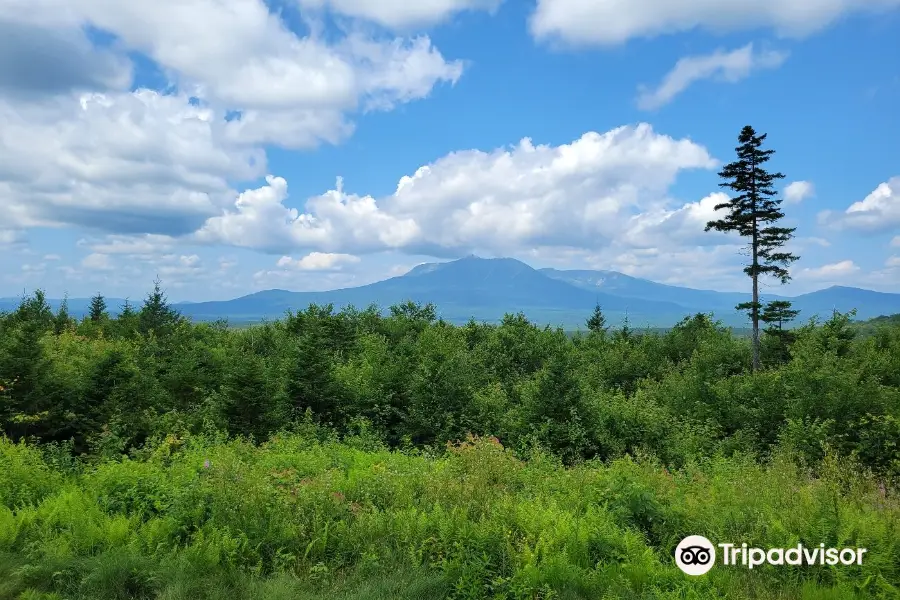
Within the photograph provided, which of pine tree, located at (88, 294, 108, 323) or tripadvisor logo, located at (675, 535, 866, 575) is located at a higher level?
pine tree, located at (88, 294, 108, 323)

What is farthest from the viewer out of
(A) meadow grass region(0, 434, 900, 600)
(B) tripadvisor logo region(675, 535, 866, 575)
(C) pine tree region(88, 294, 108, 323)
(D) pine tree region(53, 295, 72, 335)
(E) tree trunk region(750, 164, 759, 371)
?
(C) pine tree region(88, 294, 108, 323)

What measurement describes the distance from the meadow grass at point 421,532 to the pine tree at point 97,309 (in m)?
39.3

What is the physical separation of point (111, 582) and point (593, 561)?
5822 millimetres

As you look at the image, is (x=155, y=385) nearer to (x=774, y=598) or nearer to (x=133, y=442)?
(x=133, y=442)

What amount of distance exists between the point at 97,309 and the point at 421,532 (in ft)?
157

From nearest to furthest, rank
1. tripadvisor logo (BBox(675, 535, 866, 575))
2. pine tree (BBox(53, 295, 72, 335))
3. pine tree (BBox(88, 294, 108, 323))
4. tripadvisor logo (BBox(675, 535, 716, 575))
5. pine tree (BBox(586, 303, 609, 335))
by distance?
tripadvisor logo (BBox(675, 535, 866, 575)) → tripadvisor logo (BBox(675, 535, 716, 575)) → pine tree (BBox(53, 295, 72, 335)) → pine tree (BBox(88, 294, 108, 323)) → pine tree (BBox(586, 303, 609, 335))

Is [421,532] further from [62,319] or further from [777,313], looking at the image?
[62,319]

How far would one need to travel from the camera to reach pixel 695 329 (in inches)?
1507

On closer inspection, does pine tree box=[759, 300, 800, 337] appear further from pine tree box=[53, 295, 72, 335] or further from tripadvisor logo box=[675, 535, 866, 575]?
pine tree box=[53, 295, 72, 335]

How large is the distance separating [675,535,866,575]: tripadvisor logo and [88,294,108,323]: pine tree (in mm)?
45555

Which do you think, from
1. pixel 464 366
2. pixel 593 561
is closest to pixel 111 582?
pixel 593 561

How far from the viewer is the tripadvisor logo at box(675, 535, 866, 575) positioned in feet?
19.8

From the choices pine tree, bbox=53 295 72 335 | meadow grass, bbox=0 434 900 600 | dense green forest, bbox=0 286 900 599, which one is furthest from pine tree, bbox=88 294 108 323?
meadow grass, bbox=0 434 900 600

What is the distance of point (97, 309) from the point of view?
43906 mm
